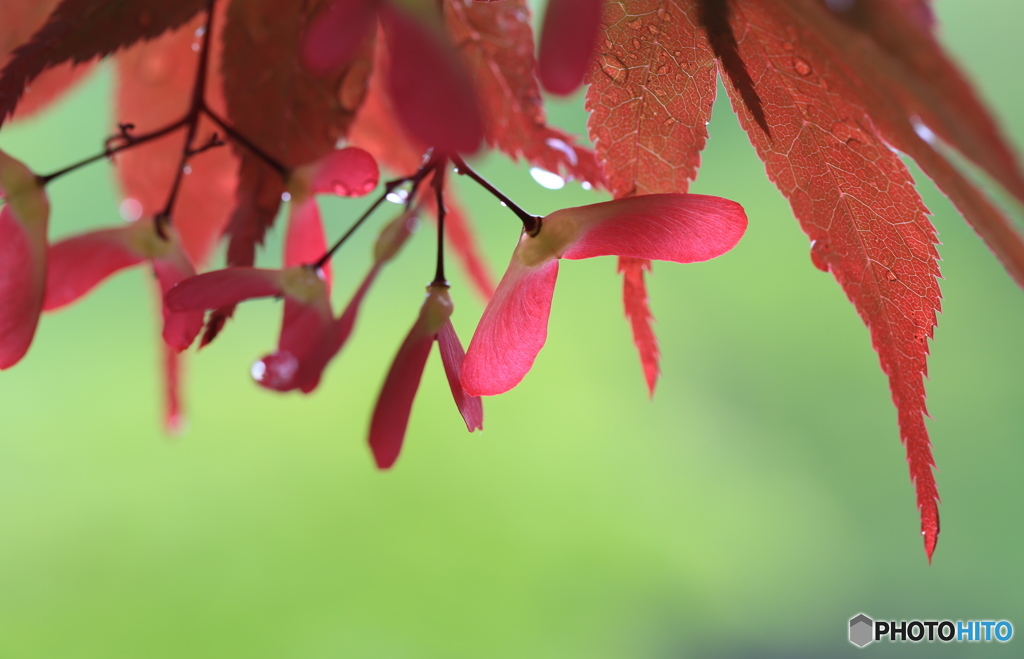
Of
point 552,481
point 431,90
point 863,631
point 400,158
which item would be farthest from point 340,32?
point 552,481

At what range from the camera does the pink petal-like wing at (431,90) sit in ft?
0.36

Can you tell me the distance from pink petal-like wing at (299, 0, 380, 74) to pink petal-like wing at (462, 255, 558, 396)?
2.6 inches

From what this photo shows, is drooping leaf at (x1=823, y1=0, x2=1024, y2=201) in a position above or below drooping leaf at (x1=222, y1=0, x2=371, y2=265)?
below

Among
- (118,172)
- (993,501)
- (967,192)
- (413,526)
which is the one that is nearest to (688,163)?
(967,192)

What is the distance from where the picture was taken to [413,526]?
81 cm

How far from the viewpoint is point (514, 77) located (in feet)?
0.76

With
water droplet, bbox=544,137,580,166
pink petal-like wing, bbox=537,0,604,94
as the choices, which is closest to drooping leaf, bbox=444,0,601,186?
water droplet, bbox=544,137,580,166

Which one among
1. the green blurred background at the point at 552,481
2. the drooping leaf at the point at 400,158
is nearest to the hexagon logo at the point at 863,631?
the green blurred background at the point at 552,481

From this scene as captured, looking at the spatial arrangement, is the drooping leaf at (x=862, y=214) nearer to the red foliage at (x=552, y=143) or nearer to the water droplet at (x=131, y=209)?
the red foliage at (x=552, y=143)

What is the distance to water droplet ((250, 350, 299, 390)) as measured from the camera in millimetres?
172

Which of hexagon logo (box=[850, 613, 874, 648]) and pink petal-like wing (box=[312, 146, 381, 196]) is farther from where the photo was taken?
hexagon logo (box=[850, 613, 874, 648])

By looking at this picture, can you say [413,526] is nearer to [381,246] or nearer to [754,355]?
[754,355]

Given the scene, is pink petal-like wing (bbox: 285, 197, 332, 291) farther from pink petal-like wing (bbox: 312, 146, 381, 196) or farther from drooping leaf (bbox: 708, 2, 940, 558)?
drooping leaf (bbox: 708, 2, 940, 558)

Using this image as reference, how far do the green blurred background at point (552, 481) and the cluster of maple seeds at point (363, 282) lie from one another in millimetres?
530
